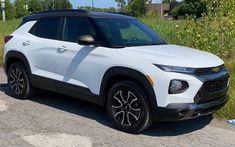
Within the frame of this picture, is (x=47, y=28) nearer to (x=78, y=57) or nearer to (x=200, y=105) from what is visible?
(x=78, y=57)

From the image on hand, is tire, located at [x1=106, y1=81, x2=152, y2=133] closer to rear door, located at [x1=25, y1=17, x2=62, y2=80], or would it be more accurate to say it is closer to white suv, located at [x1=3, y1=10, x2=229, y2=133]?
white suv, located at [x1=3, y1=10, x2=229, y2=133]

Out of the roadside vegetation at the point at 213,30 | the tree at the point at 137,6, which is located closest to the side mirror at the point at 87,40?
the roadside vegetation at the point at 213,30

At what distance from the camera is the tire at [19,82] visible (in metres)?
7.88

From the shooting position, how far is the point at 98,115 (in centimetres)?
699

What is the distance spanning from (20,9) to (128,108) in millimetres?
96575

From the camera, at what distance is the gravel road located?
221 inches

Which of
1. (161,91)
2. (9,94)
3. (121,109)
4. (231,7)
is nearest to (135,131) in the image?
(121,109)

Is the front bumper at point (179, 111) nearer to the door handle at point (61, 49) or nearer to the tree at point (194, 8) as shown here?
the door handle at point (61, 49)

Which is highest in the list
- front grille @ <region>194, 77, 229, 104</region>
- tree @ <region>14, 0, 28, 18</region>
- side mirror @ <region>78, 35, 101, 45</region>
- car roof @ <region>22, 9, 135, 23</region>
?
car roof @ <region>22, 9, 135, 23</region>

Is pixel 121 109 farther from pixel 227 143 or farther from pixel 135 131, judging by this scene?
pixel 227 143

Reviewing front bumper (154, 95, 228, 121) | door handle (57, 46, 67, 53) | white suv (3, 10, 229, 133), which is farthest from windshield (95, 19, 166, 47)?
front bumper (154, 95, 228, 121)

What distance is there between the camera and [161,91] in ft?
18.0

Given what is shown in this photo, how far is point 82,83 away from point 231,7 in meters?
5.39

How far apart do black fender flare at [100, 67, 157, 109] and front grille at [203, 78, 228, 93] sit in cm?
72
